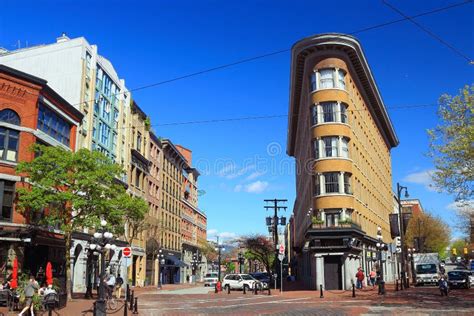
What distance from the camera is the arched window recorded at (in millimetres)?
33875

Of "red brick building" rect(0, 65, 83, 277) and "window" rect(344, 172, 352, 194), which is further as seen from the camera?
"window" rect(344, 172, 352, 194)

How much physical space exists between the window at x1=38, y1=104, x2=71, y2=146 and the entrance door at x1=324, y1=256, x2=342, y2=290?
24.6 m

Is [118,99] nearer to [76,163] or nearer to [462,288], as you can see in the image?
[76,163]

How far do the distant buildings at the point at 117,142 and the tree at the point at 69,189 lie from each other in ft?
10.3

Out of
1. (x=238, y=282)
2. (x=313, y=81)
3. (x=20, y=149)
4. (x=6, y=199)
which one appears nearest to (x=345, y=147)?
(x=313, y=81)

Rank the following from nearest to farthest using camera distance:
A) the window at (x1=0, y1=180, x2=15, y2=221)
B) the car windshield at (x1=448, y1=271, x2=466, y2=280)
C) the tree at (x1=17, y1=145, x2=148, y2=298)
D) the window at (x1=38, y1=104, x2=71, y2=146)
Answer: the tree at (x1=17, y1=145, x2=148, y2=298) → the window at (x1=0, y1=180, x2=15, y2=221) → the window at (x1=38, y1=104, x2=71, y2=146) → the car windshield at (x1=448, y1=271, x2=466, y2=280)

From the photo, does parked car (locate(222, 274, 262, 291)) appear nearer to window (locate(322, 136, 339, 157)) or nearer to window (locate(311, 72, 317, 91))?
window (locate(322, 136, 339, 157))

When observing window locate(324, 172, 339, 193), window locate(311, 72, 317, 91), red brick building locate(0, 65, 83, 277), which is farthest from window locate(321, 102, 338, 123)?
red brick building locate(0, 65, 83, 277)

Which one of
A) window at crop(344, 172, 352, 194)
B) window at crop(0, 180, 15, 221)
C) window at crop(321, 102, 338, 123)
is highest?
window at crop(321, 102, 338, 123)

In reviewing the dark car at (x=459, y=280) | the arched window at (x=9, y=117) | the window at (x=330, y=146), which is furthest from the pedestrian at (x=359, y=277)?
the arched window at (x=9, y=117)

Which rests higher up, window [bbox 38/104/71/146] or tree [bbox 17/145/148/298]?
window [bbox 38/104/71/146]

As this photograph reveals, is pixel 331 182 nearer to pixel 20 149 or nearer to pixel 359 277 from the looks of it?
pixel 359 277

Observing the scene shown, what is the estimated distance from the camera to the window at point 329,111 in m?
45.4

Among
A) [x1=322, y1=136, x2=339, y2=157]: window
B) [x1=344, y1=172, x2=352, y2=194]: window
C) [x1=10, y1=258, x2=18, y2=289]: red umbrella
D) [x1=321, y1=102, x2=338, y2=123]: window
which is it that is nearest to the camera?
[x1=10, y1=258, x2=18, y2=289]: red umbrella
